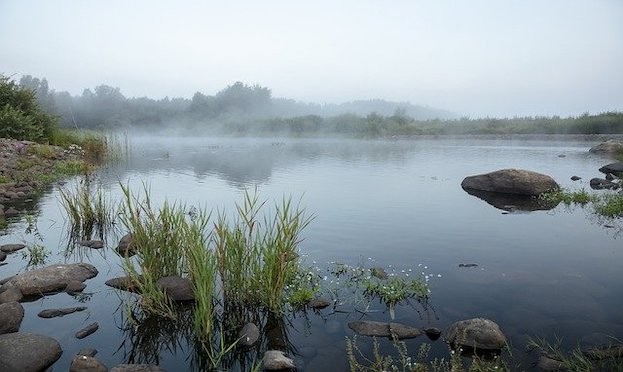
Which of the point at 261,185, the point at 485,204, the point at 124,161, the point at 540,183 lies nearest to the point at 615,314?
the point at 485,204

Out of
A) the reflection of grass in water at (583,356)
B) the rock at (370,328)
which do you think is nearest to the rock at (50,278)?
the rock at (370,328)

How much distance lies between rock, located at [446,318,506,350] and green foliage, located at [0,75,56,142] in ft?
92.2

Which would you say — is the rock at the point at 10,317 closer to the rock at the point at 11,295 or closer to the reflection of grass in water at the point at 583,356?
the rock at the point at 11,295

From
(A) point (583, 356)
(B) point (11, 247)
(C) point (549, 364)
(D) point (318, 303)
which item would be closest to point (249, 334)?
(D) point (318, 303)

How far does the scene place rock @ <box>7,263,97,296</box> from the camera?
705cm

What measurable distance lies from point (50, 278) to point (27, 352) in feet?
8.77

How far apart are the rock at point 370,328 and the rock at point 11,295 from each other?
18.0 feet

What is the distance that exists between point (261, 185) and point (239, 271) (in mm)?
12934

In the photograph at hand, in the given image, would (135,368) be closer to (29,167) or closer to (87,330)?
(87,330)

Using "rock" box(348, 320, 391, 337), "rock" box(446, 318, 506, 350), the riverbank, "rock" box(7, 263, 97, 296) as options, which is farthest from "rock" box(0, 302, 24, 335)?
the riverbank

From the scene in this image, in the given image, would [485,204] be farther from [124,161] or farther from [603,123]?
[603,123]

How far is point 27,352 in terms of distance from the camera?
497 centimetres

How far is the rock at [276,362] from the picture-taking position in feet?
16.5

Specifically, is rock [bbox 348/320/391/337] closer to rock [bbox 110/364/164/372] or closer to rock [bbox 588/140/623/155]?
rock [bbox 110/364/164/372]
